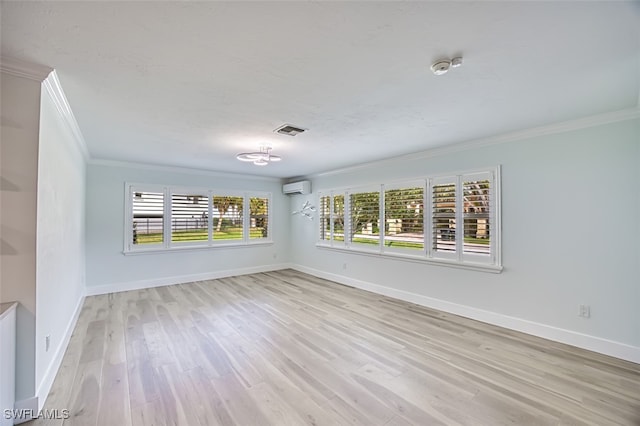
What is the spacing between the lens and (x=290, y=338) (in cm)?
331

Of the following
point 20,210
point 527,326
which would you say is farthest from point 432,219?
point 20,210

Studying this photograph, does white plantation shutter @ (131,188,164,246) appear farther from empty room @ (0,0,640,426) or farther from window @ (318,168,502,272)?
window @ (318,168,502,272)

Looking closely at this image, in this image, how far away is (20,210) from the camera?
1971mm

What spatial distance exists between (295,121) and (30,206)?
234cm

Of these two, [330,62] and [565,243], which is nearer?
[330,62]

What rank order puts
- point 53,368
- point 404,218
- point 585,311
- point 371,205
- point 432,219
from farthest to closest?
point 371,205, point 404,218, point 432,219, point 585,311, point 53,368

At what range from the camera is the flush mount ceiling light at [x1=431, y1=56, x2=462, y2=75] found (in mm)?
1891

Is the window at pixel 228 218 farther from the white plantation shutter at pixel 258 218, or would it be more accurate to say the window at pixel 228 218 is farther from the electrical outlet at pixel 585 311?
the electrical outlet at pixel 585 311

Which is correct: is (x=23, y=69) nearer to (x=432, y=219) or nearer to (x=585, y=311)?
(x=432, y=219)

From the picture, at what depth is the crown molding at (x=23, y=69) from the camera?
1898mm

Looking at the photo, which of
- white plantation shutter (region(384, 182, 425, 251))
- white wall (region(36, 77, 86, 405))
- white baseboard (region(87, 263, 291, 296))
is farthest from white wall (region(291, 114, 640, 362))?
white wall (region(36, 77, 86, 405))

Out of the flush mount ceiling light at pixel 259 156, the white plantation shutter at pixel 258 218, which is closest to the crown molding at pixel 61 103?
the flush mount ceiling light at pixel 259 156

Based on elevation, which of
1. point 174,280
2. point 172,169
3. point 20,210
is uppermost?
point 172,169

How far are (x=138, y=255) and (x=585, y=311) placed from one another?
7021mm
